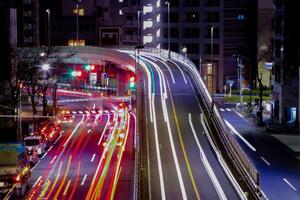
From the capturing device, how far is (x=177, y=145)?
45250 millimetres

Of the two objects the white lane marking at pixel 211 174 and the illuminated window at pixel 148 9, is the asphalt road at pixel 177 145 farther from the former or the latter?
the illuminated window at pixel 148 9

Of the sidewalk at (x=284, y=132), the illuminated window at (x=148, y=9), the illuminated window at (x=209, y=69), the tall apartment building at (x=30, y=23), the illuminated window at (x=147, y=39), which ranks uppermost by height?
the illuminated window at (x=148, y=9)

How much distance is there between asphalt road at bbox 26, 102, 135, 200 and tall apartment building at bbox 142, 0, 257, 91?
3691cm

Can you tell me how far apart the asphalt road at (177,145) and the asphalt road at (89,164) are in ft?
6.89

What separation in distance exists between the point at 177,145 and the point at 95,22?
75402mm

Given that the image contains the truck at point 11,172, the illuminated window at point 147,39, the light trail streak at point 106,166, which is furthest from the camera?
the illuminated window at point 147,39

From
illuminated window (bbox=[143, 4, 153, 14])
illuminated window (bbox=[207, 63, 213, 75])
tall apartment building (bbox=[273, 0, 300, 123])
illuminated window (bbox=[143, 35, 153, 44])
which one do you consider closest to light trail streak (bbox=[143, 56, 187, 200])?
tall apartment building (bbox=[273, 0, 300, 123])

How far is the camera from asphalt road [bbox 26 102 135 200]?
3694cm

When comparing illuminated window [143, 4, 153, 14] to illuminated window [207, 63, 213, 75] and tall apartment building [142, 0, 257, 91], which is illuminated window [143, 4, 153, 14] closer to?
tall apartment building [142, 0, 257, 91]

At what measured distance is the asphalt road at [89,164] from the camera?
36.9m

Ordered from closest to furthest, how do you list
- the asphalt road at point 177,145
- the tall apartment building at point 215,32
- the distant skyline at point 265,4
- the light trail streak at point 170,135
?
1. the asphalt road at point 177,145
2. the light trail streak at point 170,135
3. the distant skyline at point 265,4
4. the tall apartment building at point 215,32

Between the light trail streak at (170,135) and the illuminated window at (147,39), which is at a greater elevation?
the illuminated window at (147,39)

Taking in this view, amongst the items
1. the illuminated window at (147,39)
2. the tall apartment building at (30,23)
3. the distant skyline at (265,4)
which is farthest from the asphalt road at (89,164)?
the tall apartment building at (30,23)

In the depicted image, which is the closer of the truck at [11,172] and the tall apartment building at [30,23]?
the truck at [11,172]
